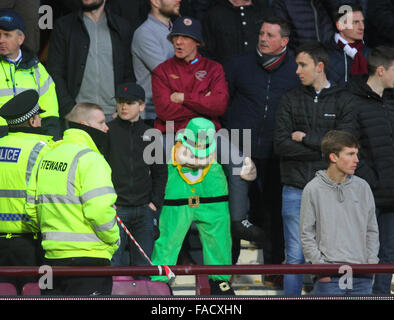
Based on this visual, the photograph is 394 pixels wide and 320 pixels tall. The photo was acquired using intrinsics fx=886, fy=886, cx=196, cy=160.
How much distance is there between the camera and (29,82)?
329 inches

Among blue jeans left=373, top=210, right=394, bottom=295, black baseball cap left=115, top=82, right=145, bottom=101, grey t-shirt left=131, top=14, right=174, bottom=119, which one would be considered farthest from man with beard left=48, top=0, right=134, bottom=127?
blue jeans left=373, top=210, right=394, bottom=295

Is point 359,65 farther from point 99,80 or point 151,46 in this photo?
point 99,80

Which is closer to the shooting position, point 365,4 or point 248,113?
point 248,113

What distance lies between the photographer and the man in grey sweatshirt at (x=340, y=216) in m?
7.01

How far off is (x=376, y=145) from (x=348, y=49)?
143cm

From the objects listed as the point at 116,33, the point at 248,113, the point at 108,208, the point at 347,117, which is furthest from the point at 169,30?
the point at 108,208

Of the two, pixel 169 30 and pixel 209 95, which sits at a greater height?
pixel 169 30

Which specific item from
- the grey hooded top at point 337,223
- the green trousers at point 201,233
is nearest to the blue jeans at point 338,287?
A: the grey hooded top at point 337,223

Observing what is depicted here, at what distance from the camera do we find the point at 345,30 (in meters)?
9.29

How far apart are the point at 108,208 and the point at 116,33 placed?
3.39 m

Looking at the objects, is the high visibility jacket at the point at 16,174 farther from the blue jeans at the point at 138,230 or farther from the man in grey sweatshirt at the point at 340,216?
the man in grey sweatshirt at the point at 340,216

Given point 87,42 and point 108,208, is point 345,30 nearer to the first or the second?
point 87,42

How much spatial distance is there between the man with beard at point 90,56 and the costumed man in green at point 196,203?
50.5 inches

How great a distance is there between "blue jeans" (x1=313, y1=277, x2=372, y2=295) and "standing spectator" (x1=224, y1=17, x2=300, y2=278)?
6.09 feet
